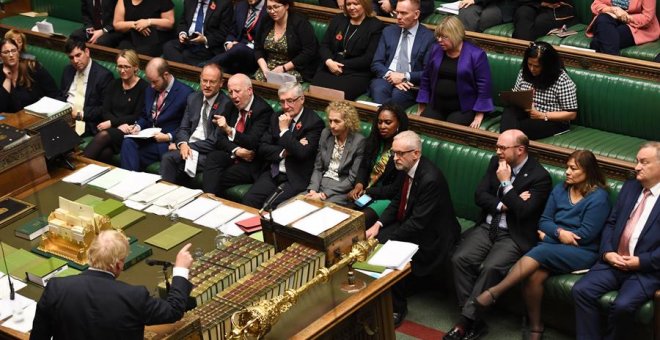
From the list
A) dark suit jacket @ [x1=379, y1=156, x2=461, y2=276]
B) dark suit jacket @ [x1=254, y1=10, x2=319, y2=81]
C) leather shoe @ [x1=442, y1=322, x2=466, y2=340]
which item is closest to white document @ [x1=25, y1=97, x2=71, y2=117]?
dark suit jacket @ [x1=254, y1=10, x2=319, y2=81]

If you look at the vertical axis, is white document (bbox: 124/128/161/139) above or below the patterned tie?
below

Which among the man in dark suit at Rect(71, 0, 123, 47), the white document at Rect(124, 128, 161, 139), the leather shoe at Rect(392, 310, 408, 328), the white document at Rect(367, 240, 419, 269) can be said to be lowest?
the leather shoe at Rect(392, 310, 408, 328)

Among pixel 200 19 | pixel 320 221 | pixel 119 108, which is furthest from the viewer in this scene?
pixel 200 19

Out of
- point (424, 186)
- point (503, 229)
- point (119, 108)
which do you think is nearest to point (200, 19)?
point (119, 108)

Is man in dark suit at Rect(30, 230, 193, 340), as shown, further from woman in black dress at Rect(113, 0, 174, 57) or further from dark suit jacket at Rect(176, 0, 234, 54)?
woman in black dress at Rect(113, 0, 174, 57)

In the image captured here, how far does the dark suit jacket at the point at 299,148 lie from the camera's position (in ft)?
23.5

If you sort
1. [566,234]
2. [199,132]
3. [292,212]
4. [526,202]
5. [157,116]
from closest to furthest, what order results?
[292,212], [566,234], [526,202], [199,132], [157,116]

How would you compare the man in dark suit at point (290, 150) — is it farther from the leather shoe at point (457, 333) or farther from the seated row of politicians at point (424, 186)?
the leather shoe at point (457, 333)

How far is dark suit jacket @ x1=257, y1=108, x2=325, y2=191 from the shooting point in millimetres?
7172

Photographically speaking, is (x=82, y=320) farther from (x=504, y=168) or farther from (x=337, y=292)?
(x=504, y=168)

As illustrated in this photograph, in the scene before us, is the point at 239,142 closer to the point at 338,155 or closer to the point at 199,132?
the point at 199,132

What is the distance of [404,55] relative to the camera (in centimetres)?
793

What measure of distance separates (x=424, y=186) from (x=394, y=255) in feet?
2.75

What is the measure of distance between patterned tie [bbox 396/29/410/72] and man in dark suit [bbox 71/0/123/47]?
3047mm
